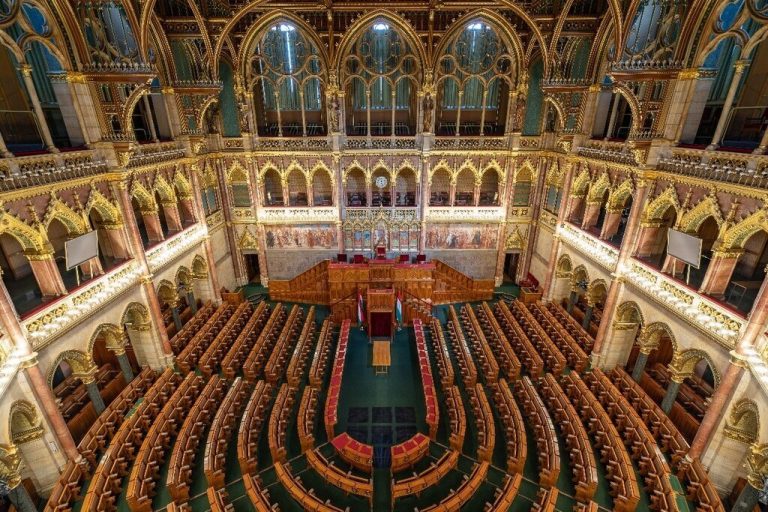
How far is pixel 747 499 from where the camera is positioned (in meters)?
9.02

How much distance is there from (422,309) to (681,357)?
10.2 meters

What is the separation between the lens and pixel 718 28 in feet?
34.4

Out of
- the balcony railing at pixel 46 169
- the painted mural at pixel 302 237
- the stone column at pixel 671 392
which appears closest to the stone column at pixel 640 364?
the stone column at pixel 671 392

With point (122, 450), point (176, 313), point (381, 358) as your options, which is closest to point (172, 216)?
point (176, 313)

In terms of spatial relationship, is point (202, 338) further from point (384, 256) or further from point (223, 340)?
point (384, 256)

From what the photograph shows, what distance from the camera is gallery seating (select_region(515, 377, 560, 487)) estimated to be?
10.1 metres

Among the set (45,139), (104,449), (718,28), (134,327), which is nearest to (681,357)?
(718,28)

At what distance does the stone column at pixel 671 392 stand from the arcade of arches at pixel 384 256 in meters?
0.13

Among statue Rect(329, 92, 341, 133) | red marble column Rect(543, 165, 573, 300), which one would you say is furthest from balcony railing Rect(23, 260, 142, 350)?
red marble column Rect(543, 165, 573, 300)

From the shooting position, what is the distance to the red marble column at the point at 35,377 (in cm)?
911

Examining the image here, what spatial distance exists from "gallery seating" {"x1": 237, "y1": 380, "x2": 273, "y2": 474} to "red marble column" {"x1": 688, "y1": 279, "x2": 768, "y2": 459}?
12.7 metres

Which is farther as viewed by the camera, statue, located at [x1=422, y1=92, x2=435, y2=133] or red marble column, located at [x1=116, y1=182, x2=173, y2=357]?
statue, located at [x1=422, y1=92, x2=435, y2=133]

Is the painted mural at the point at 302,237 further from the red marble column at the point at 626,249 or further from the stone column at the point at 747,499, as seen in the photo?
the stone column at the point at 747,499

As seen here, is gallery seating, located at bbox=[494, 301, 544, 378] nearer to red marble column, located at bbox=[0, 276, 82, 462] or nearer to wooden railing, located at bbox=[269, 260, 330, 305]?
wooden railing, located at bbox=[269, 260, 330, 305]
